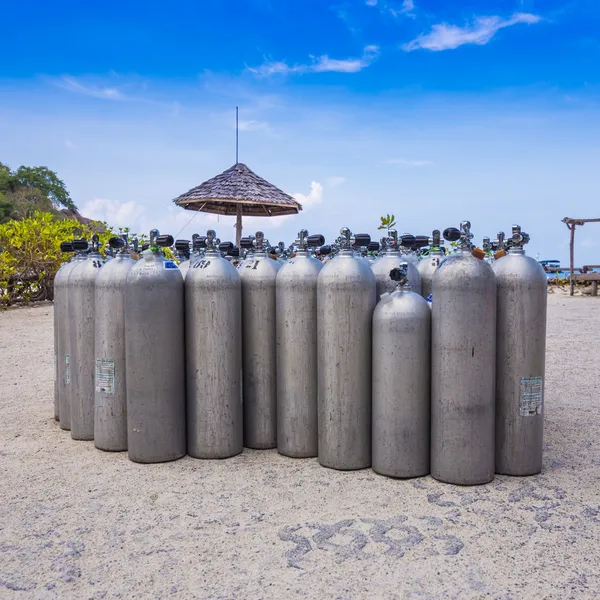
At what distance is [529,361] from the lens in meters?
2.88

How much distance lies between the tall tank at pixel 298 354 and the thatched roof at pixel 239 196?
6.97 metres

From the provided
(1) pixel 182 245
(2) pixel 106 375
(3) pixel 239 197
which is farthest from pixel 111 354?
(3) pixel 239 197

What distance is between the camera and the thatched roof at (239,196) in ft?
32.8

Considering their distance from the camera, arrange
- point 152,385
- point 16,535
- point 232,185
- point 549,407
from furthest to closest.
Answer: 1. point 232,185
2. point 549,407
3. point 152,385
4. point 16,535

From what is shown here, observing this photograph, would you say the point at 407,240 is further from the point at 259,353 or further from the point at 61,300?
the point at 61,300

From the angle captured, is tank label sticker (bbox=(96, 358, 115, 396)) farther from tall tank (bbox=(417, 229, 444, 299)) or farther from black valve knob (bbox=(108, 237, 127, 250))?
tall tank (bbox=(417, 229, 444, 299))

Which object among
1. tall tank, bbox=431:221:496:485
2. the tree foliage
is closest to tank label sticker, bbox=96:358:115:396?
tall tank, bbox=431:221:496:485

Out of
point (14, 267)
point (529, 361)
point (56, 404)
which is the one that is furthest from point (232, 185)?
point (529, 361)

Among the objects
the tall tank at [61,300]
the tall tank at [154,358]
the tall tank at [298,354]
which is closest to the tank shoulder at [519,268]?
the tall tank at [298,354]

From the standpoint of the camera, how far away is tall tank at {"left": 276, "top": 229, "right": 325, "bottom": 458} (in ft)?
10.3

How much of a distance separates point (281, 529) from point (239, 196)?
26.6 feet

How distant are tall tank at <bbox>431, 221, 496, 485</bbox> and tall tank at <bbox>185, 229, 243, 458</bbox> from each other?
106 centimetres

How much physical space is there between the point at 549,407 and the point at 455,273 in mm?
2207

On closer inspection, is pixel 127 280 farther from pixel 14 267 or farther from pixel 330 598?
pixel 14 267
